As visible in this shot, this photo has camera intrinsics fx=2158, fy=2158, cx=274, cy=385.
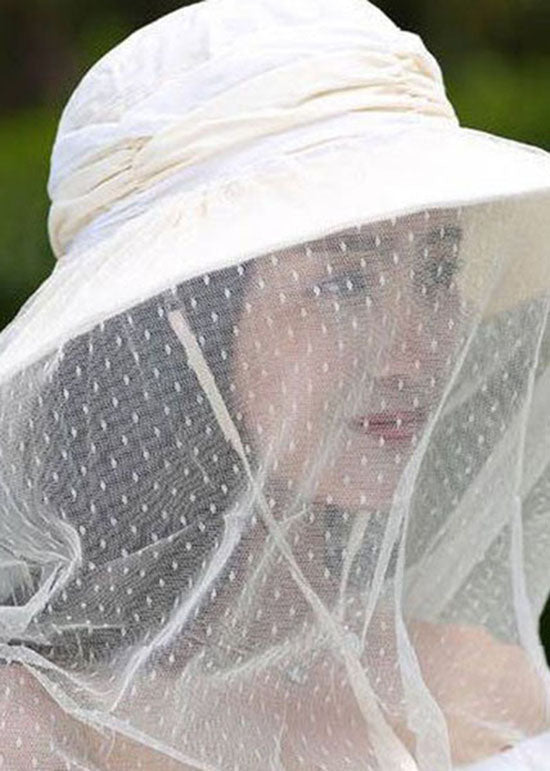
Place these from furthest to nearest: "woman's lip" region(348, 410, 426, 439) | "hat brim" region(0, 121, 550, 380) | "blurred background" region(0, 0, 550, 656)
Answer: "blurred background" region(0, 0, 550, 656) < "woman's lip" region(348, 410, 426, 439) < "hat brim" region(0, 121, 550, 380)

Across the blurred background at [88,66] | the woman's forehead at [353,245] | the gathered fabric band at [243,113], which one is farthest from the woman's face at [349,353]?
the blurred background at [88,66]

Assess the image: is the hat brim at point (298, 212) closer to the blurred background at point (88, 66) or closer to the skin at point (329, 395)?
the skin at point (329, 395)

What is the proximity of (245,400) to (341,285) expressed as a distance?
0.17m

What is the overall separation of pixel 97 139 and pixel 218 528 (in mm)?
490

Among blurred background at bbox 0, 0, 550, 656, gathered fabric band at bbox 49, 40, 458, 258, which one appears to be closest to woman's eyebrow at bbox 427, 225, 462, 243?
gathered fabric band at bbox 49, 40, 458, 258

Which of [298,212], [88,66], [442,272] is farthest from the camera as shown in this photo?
[88,66]

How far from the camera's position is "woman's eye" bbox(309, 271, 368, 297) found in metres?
2.38

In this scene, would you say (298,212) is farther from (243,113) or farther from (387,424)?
(387,424)

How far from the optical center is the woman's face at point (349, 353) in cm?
237

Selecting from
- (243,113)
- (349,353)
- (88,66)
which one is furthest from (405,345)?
(88,66)

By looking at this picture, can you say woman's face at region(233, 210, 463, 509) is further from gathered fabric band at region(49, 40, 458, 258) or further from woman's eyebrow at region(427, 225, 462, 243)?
gathered fabric band at region(49, 40, 458, 258)

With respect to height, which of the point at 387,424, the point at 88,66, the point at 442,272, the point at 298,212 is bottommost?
the point at 88,66

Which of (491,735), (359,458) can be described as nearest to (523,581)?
(491,735)

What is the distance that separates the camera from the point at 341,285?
2.39 m
